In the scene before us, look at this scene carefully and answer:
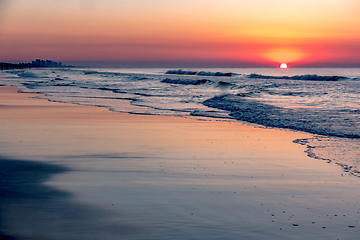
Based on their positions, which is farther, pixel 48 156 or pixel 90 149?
pixel 90 149

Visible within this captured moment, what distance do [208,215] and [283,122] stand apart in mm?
9192

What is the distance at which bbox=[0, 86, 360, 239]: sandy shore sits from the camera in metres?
4.15

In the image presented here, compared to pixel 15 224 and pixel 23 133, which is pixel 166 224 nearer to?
pixel 15 224

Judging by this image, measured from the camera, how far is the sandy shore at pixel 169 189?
4.15 metres

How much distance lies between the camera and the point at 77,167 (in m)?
6.76

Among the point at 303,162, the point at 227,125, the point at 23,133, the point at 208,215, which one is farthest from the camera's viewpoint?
the point at 227,125

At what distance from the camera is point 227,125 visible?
1248 cm

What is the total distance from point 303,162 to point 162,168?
9.46ft

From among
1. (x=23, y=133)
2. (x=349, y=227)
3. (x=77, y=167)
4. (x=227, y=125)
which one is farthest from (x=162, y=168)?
(x=227, y=125)

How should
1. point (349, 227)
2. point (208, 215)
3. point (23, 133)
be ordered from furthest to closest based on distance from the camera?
1. point (23, 133)
2. point (208, 215)
3. point (349, 227)

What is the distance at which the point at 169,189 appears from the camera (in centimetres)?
555

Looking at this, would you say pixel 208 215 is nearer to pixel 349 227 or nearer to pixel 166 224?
pixel 166 224

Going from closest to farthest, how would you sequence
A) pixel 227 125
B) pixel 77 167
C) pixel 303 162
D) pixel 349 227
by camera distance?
pixel 349 227, pixel 77 167, pixel 303 162, pixel 227 125

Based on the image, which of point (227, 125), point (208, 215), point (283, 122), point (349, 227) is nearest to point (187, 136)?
point (227, 125)
